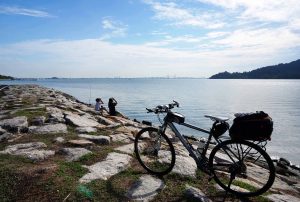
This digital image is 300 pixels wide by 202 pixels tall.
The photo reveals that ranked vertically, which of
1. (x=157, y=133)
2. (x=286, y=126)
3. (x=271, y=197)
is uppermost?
(x=157, y=133)

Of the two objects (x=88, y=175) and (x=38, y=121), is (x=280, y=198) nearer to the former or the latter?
(x=88, y=175)

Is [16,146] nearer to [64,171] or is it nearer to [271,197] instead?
[64,171]

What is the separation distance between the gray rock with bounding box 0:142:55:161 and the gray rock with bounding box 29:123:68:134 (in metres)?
1.80

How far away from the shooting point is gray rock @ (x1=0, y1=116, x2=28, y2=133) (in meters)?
11.2

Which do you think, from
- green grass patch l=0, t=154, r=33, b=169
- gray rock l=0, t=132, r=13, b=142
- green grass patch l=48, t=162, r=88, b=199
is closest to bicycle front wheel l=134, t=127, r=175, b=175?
green grass patch l=48, t=162, r=88, b=199

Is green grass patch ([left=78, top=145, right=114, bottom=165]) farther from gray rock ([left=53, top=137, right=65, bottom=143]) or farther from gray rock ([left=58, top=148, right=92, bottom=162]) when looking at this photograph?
gray rock ([left=53, top=137, right=65, bottom=143])

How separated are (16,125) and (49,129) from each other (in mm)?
1227

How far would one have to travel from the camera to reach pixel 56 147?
360 inches

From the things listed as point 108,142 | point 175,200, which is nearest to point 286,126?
point 108,142

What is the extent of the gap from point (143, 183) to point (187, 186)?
0.93 m

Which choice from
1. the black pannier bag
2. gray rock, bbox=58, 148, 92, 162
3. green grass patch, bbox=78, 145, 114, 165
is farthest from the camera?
gray rock, bbox=58, 148, 92, 162

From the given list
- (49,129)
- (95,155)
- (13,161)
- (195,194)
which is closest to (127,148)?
(95,155)

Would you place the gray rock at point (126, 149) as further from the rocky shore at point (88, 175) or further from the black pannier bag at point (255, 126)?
the black pannier bag at point (255, 126)

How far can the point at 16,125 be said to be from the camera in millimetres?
11602
